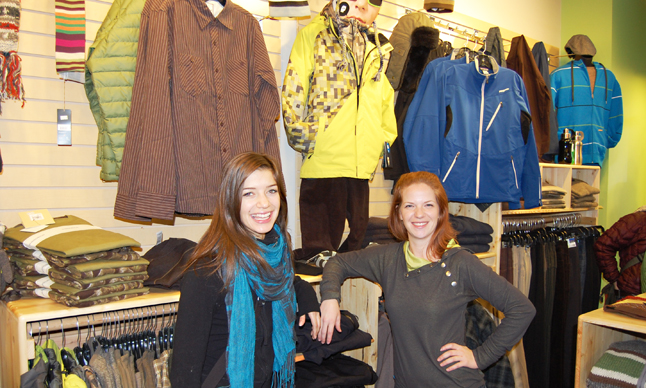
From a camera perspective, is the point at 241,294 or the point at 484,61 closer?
the point at 241,294

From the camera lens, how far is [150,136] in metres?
2.04

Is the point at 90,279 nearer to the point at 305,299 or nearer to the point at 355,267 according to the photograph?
the point at 305,299

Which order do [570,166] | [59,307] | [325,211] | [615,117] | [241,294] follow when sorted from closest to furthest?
[241,294]
[59,307]
[325,211]
[570,166]
[615,117]

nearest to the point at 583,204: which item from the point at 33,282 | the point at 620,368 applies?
the point at 620,368

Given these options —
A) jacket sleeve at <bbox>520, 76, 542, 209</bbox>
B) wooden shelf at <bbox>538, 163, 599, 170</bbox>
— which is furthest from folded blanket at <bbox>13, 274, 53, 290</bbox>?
wooden shelf at <bbox>538, 163, 599, 170</bbox>

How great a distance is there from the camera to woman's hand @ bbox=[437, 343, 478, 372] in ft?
5.93

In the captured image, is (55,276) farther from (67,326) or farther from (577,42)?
(577,42)

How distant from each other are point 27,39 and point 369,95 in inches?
70.3

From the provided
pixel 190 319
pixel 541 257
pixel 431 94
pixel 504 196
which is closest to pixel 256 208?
pixel 190 319

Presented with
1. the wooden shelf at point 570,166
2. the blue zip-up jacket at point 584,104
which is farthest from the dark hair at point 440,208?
the blue zip-up jacket at point 584,104

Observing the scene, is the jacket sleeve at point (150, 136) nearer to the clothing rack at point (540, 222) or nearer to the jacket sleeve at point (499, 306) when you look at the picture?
the jacket sleeve at point (499, 306)

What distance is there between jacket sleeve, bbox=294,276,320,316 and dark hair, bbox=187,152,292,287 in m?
0.37

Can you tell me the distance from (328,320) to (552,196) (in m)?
2.71

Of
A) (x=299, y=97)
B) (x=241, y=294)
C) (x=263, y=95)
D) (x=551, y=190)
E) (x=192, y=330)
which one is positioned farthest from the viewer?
(x=551, y=190)
